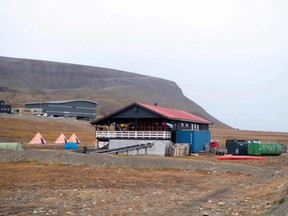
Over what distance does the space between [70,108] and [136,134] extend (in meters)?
85.8

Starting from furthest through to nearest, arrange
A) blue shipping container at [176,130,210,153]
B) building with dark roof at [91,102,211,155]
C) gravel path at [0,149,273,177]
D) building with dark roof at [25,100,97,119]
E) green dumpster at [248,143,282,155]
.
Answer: building with dark roof at [25,100,97,119]
green dumpster at [248,143,282,155]
blue shipping container at [176,130,210,153]
building with dark roof at [91,102,211,155]
gravel path at [0,149,273,177]

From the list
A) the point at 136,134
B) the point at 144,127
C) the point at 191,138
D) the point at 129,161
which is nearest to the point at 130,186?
the point at 129,161

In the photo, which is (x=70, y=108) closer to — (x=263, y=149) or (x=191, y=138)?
(x=191, y=138)

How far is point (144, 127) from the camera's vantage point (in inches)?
1670

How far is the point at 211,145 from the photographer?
48.3 meters

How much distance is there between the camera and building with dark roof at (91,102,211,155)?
40.7 meters

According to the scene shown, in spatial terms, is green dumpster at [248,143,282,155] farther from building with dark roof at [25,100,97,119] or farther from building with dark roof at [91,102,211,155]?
building with dark roof at [25,100,97,119]

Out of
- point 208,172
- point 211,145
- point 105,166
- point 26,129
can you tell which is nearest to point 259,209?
point 208,172

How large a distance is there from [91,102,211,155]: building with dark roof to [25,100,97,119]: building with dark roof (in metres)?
80.9

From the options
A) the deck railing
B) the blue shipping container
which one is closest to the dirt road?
the deck railing

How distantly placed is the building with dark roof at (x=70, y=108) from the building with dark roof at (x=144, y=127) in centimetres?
8088

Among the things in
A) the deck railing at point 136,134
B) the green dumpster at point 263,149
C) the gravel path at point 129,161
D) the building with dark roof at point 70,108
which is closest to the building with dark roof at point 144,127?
the deck railing at point 136,134

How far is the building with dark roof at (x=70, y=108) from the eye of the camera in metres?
123

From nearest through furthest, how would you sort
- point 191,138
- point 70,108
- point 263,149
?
1. point 191,138
2. point 263,149
3. point 70,108
